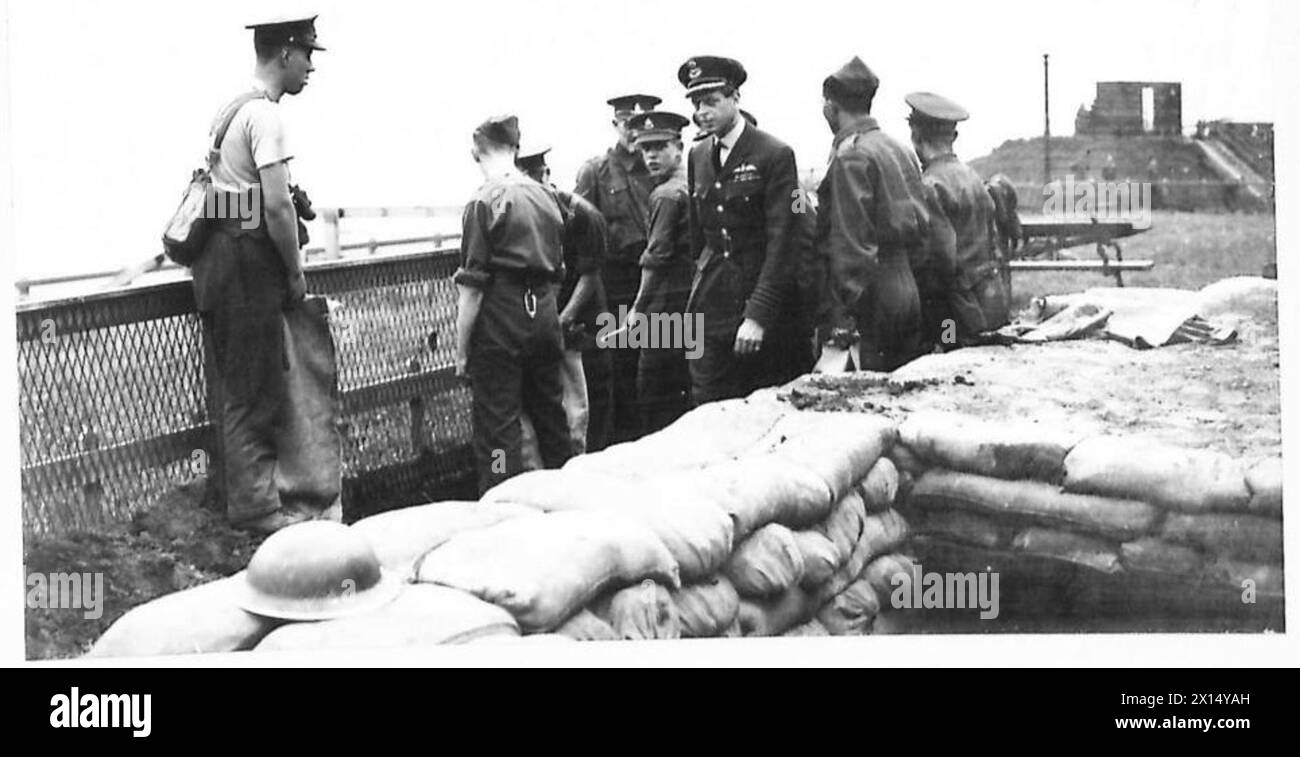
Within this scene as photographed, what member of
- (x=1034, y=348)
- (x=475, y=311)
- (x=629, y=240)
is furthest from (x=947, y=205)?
(x=475, y=311)

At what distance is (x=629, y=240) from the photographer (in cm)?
616

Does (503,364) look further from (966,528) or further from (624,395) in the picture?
(966,528)

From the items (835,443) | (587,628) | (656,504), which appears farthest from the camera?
(835,443)

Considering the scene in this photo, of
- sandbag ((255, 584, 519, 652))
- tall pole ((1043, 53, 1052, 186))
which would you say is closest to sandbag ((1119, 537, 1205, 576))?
tall pole ((1043, 53, 1052, 186))

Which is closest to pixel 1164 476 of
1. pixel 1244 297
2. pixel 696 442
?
pixel 1244 297

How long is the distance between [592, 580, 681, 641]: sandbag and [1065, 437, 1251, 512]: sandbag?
3.98ft

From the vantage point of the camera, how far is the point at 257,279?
16.5ft

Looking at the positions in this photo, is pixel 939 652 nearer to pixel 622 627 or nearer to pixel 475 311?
pixel 622 627

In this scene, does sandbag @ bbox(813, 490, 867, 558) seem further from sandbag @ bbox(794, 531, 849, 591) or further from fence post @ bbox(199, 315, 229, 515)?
fence post @ bbox(199, 315, 229, 515)

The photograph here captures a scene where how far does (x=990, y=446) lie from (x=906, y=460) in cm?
26

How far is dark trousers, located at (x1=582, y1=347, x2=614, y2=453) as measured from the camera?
18.7 feet

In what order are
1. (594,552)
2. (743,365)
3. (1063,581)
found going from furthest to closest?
(743,365) → (1063,581) → (594,552)

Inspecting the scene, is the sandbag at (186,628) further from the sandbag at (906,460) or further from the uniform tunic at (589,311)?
the sandbag at (906,460)
